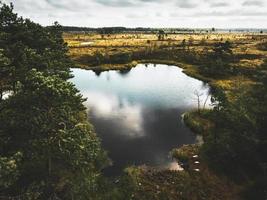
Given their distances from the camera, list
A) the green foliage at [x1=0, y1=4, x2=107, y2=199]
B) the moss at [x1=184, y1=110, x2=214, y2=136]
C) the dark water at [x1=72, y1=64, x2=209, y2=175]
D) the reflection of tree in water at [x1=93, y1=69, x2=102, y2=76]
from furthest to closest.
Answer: the reflection of tree in water at [x1=93, y1=69, x2=102, y2=76]
the moss at [x1=184, y1=110, x2=214, y2=136]
the dark water at [x1=72, y1=64, x2=209, y2=175]
the green foliage at [x1=0, y1=4, x2=107, y2=199]

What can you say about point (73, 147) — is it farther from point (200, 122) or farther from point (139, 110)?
point (139, 110)

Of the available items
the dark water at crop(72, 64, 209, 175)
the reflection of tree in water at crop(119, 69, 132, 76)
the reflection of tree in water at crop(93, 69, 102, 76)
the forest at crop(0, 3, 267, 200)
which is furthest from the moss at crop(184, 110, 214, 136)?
the reflection of tree in water at crop(93, 69, 102, 76)

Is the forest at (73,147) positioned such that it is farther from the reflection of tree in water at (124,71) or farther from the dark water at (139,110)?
the reflection of tree in water at (124,71)

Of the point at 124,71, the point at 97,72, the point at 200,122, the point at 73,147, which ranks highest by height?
the point at 73,147

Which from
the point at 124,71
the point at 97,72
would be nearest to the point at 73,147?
the point at 97,72

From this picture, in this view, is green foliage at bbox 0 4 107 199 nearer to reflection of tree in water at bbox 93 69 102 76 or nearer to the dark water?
the dark water

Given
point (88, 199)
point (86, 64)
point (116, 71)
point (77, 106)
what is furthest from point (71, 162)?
point (86, 64)

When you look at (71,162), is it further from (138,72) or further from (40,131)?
(138,72)

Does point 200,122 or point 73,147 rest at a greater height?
point 73,147
